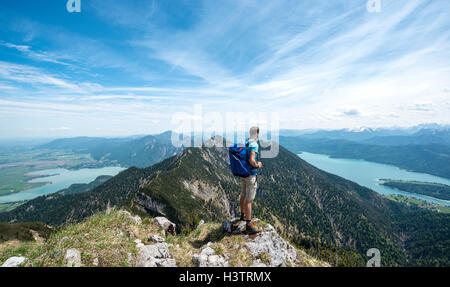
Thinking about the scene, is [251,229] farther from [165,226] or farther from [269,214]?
[269,214]

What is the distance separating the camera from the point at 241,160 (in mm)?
8023

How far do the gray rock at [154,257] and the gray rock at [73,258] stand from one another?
155 centimetres

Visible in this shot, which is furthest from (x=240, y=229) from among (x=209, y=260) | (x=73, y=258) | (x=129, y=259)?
(x=73, y=258)

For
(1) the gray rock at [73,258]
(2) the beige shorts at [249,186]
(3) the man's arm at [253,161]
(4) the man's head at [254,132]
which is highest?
(4) the man's head at [254,132]

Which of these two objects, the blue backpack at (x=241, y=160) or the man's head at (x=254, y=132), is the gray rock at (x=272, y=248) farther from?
the man's head at (x=254, y=132)

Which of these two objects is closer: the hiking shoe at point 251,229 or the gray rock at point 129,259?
the gray rock at point 129,259

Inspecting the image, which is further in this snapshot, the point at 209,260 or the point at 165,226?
the point at 165,226

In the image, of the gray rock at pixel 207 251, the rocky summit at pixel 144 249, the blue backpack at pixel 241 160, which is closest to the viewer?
the rocky summit at pixel 144 249

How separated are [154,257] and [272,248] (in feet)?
15.3

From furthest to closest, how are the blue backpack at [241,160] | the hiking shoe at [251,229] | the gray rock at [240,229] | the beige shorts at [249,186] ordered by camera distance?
the gray rock at [240,229], the hiking shoe at [251,229], the beige shorts at [249,186], the blue backpack at [241,160]

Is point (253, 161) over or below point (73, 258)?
over

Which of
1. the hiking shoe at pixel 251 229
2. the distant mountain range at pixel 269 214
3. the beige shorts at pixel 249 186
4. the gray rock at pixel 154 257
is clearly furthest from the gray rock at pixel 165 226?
the distant mountain range at pixel 269 214

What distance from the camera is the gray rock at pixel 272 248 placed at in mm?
7195
